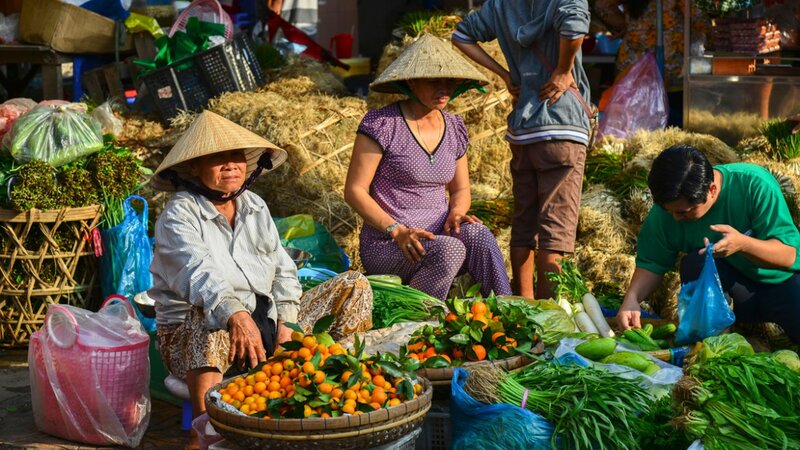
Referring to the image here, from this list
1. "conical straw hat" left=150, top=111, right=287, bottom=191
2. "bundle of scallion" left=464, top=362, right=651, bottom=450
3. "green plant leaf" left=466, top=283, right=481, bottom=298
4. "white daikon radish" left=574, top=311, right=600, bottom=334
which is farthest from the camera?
"green plant leaf" left=466, top=283, right=481, bottom=298

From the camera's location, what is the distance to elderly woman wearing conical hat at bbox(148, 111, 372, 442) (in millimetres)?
3723

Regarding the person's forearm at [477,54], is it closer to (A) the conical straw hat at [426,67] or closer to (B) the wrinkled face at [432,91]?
(A) the conical straw hat at [426,67]

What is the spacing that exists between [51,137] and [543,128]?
2.74 m

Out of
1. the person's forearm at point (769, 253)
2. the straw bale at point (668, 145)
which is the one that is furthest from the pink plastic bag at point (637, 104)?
the person's forearm at point (769, 253)

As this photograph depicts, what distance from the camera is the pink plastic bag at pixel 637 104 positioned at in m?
7.11

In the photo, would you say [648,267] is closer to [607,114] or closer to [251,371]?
[251,371]

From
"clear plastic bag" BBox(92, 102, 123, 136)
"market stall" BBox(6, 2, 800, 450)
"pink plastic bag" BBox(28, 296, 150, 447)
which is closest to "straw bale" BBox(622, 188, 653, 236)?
"market stall" BBox(6, 2, 800, 450)

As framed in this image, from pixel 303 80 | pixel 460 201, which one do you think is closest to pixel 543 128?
pixel 460 201

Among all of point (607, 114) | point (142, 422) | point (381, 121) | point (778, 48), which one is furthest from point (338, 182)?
point (778, 48)

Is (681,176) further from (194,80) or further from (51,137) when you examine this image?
(194,80)

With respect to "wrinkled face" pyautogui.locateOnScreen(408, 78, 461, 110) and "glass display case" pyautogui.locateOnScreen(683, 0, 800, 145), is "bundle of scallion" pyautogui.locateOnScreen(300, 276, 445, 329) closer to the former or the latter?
"wrinkled face" pyautogui.locateOnScreen(408, 78, 461, 110)

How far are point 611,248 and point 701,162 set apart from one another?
1727 mm

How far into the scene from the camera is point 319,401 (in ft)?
10.2

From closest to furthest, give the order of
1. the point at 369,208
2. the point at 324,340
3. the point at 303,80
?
the point at 324,340
the point at 369,208
the point at 303,80
